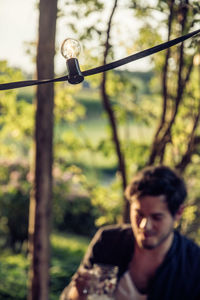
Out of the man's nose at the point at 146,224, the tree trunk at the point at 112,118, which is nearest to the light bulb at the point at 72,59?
the man's nose at the point at 146,224

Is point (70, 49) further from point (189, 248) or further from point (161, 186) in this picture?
point (189, 248)

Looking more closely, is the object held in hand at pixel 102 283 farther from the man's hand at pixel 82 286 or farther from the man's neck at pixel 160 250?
the man's neck at pixel 160 250

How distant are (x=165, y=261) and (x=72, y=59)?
1313 millimetres

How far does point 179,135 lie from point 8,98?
1533mm

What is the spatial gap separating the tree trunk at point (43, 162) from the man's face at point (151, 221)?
0.75m

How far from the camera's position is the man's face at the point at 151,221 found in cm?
216

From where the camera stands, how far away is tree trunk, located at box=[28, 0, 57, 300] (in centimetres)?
261

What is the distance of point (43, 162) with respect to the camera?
2773mm

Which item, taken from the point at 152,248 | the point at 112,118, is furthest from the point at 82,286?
the point at 112,118

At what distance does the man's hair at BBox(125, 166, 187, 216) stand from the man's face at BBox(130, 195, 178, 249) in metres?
0.03

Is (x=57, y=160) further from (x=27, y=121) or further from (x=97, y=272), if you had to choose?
(x=97, y=272)

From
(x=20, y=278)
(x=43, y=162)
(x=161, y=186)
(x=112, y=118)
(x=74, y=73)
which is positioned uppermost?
(x=112, y=118)

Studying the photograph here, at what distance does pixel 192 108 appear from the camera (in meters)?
3.79

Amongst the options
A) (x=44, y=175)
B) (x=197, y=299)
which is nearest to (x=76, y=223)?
(x=44, y=175)
